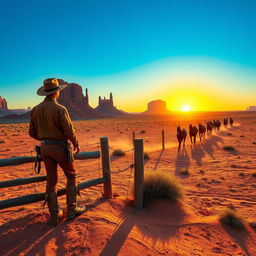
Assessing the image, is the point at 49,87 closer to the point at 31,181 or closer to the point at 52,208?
the point at 31,181

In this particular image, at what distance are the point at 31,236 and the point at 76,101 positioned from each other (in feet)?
405

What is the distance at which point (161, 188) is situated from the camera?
15.9 ft

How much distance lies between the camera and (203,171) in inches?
323

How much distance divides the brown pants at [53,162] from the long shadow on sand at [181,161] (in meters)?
5.67

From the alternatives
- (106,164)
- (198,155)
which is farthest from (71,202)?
(198,155)

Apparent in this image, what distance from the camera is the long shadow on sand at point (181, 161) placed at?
349 inches

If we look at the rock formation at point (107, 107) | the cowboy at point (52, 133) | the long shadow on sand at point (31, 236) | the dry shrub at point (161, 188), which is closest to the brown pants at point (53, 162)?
the cowboy at point (52, 133)

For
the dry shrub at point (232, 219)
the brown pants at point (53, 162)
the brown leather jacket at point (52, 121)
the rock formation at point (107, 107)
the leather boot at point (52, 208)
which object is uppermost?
the rock formation at point (107, 107)

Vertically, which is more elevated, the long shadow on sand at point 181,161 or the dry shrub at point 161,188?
the dry shrub at point 161,188

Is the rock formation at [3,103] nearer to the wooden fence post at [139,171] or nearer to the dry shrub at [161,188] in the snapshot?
the dry shrub at [161,188]

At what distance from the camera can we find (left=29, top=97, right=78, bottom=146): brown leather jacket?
121 inches

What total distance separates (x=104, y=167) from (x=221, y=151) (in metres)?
9.93

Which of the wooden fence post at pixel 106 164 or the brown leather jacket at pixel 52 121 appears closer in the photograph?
the brown leather jacket at pixel 52 121

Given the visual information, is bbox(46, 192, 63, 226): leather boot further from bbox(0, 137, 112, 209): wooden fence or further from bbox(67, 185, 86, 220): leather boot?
bbox(0, 137, 112, 209): wooden fence
